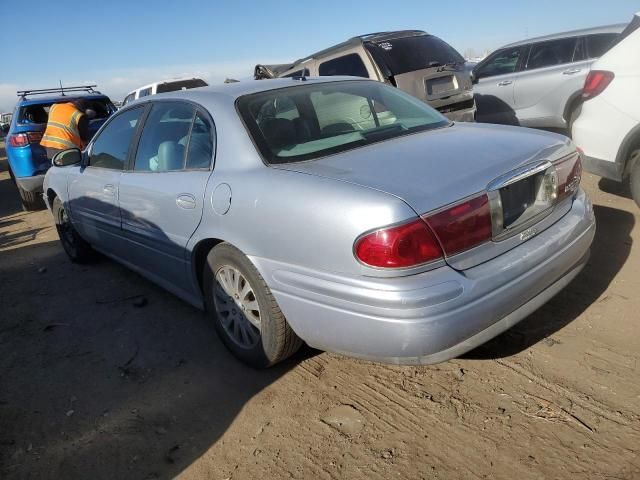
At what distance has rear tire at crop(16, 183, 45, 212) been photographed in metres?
8.58

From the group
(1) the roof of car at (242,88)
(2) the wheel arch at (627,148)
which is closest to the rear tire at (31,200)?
(1) the roof of car at (242,88)

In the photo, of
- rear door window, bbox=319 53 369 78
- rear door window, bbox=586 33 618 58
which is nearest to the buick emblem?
rear door window, bbox=319 53 369 78

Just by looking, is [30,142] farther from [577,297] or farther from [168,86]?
[577,297]

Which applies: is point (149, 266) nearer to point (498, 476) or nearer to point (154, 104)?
point (154, 104)

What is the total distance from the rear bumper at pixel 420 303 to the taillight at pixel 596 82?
2.62m

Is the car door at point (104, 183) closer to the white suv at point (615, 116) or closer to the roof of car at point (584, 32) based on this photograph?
the white suv at point (615, 116)

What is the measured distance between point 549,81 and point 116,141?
6213mm

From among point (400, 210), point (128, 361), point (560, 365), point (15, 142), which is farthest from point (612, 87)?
point (15, 142)

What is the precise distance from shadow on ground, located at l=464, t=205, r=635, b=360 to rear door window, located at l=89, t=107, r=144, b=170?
286cm

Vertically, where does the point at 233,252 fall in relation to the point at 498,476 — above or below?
above

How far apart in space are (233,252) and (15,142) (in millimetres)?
6913

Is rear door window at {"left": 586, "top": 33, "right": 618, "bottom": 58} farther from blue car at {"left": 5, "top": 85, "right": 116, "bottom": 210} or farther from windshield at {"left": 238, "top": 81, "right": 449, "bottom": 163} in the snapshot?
blue car at {"left": 5, "top": 85, "right": 116, "bottom": 210}

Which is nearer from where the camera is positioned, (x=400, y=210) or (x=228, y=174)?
(x=400, y=210)

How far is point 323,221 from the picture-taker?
232 centimetres
